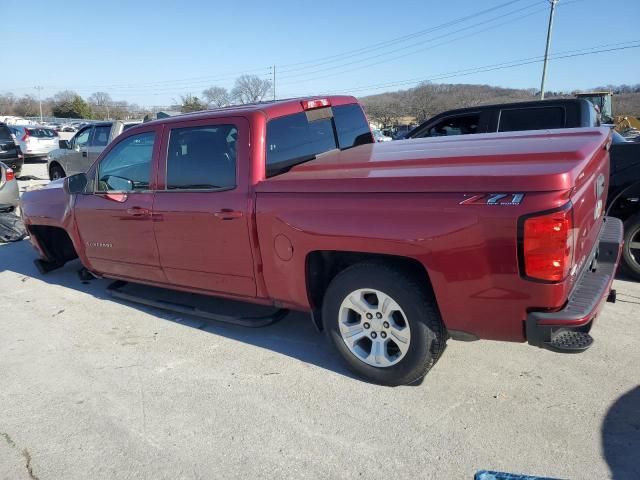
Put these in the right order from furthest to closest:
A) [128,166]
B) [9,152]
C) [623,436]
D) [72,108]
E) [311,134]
→ [72,108], [9,152], [128,166], [311,134], [623,436]

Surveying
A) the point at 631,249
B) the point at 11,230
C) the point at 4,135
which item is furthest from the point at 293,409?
the point at 4,135

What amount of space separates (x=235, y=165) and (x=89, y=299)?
276 centimetres

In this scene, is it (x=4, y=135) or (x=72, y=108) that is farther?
(x=72, y=108)

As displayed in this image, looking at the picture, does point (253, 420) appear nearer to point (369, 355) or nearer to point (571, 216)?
point (369, 355)

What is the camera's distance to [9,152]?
14680 mm

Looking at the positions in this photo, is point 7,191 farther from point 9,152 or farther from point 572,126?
point 572,126

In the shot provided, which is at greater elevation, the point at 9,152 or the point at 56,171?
the point at 9,152

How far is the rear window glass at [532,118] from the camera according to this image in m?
6.16

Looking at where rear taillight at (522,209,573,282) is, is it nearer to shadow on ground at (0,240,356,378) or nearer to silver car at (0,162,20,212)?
shadow on ground at (0,240,356,378)

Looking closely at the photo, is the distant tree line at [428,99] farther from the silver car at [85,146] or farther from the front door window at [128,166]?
the front door window at [128,166]

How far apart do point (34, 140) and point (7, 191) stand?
13863 mm

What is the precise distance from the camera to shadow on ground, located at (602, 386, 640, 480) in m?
2.38

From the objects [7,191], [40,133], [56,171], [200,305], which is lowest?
[200,305]

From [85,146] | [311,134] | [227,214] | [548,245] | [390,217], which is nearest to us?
[548,245]
